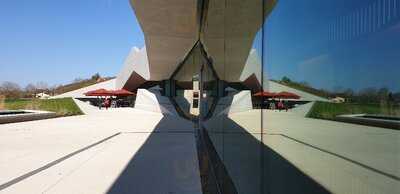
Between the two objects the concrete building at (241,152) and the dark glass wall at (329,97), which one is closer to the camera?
the dark glass wall at (329,97)

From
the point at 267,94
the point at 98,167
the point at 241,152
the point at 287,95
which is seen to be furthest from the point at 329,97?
the point at 98,167

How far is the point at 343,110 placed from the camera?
105cm

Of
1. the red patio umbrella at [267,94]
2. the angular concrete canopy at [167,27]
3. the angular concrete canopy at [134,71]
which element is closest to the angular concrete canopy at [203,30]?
the angular concrete canopy at [167,27]

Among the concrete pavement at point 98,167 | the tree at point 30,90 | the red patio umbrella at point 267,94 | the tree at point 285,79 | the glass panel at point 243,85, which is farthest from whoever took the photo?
the tree at point 30,90

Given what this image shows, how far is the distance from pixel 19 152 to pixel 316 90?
8.14m

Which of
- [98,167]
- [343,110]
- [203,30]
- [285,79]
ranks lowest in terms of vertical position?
[98,167]

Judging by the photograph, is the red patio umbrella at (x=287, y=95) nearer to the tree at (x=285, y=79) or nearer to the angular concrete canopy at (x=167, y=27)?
the tree at (x=285, y=79)

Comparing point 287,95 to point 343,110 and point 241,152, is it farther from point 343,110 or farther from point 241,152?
point 241,152

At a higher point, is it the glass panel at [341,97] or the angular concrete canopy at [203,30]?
the angular concrete canopy at [203,30]

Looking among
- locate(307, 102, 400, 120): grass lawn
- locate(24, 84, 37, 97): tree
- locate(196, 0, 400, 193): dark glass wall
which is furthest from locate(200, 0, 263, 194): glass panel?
locate(24, 84, 37, 97): tree

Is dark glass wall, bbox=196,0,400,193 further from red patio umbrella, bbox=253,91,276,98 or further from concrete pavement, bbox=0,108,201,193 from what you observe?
concrete pavement, bbox=0,108,201,193

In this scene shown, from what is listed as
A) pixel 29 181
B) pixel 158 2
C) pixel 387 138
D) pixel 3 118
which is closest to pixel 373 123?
pixel 387 138

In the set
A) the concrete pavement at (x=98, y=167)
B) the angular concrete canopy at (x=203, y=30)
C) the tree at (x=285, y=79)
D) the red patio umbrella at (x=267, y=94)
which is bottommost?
the concrete pavement at (x=98, y=167)

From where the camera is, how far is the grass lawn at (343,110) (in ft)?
2.73
